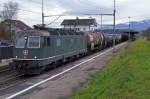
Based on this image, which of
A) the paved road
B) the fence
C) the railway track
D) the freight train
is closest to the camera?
the paved road

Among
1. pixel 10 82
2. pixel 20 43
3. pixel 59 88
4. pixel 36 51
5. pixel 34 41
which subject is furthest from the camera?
pixel 20 43

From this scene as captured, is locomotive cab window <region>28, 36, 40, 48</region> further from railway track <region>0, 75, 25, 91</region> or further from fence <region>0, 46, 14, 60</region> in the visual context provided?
fence <region>0, 46, 14, 60</region>

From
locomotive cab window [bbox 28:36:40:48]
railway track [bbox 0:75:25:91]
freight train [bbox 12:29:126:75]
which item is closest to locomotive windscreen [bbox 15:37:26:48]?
freight train [bbox 12:29:126:75]

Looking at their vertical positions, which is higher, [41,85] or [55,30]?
[55,30]

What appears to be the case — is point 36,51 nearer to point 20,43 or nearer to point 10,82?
point 20,43

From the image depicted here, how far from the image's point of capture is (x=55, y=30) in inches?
1168

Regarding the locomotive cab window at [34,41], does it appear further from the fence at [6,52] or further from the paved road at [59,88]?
the fence at [6,52]

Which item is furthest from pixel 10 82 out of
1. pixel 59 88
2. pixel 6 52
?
pixel 6 52

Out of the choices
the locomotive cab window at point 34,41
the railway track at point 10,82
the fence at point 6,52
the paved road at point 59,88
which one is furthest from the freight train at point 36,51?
the fence at point 6,52

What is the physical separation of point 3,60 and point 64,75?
10.6 metres

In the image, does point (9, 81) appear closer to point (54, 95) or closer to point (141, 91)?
point (54, 95)

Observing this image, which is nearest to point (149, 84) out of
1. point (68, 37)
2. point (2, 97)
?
point (2, 97)

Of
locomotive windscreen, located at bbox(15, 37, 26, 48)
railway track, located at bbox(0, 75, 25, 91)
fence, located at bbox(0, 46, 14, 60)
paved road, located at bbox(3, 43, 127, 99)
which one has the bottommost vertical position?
railway track, located at bbox(0, 75, 25, 91)

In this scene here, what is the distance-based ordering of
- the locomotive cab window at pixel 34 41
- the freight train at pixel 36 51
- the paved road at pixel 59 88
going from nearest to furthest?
1. the paved road at pixel 59 88
2. the freight train at pixel 36 51
3. the locomotive cab window at pixel 34 41
